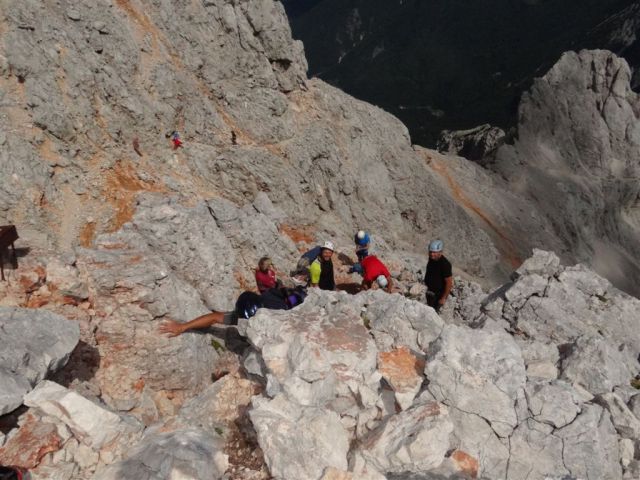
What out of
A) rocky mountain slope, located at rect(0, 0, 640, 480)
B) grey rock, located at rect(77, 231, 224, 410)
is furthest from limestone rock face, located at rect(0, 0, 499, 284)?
grey rock, located at rect(77, 231, 224, 410)

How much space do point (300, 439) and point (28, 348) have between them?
496 centimetres

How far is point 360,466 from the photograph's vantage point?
19.5 feet

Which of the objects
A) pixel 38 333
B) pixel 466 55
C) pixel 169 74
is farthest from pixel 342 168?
pixel 466 55

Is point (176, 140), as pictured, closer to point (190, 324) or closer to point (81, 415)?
point (190, 324)

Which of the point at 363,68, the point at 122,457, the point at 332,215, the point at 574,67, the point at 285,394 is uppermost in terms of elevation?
the point at 574,67

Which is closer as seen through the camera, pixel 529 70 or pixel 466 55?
pixel 529 70

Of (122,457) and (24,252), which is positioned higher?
(122,457)

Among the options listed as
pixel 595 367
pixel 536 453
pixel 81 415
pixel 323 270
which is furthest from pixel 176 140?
pixel 536 453

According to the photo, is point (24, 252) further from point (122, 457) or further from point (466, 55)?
point (466, 55)

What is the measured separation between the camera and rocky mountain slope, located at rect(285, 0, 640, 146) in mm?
103688

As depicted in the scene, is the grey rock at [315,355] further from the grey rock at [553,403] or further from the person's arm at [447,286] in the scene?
the person's arm at [447,286]

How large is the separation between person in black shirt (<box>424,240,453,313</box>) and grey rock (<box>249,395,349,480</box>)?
6.65 m

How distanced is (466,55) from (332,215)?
5028 inches

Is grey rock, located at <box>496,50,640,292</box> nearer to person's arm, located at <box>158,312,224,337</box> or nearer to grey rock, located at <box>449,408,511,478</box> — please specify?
person's arm, located at <box>158,312,224,337</box>
